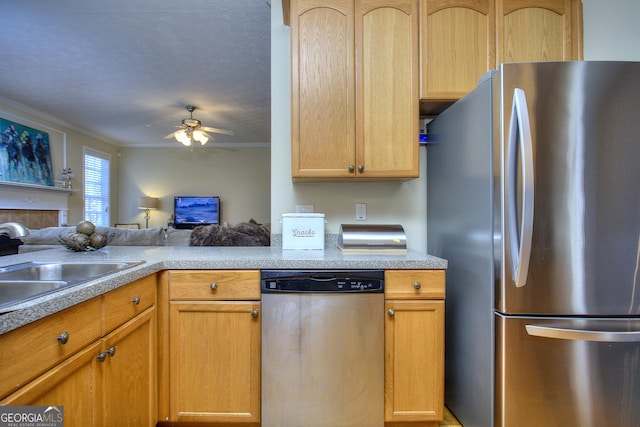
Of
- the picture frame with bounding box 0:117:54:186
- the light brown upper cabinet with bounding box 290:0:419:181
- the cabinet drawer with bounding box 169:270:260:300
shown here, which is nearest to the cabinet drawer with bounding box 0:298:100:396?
the cabinet drawer with bounding box 169:270:260:300

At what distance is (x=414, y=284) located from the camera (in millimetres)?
1354

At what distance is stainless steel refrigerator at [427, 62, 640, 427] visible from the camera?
3.71 ft

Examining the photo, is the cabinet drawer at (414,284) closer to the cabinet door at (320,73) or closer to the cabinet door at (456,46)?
the cabinet door at (320,73)

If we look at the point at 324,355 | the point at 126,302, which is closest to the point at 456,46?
the point at 324,355

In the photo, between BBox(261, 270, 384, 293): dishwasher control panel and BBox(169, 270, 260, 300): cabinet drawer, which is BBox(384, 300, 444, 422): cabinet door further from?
BBox(169, 270, 260, 300): cabinet drawer

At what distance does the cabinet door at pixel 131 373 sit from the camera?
1031mm

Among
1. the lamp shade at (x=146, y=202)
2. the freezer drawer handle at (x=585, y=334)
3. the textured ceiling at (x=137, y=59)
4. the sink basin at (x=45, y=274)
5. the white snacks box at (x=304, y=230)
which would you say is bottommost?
the freezer drawer handle at (x=585, y=334)

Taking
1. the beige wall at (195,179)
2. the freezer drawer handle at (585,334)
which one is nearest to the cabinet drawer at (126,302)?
the freezer drawer handle at (585,334)

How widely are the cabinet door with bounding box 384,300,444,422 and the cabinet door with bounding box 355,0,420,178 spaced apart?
77 centimetres

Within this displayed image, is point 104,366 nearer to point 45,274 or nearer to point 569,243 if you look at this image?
point 45,274

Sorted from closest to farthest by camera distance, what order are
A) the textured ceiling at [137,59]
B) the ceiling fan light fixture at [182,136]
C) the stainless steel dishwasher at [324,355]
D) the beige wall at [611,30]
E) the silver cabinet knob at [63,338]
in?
the silver cabinet knob at [63,338], the stainless steel dishwasher at [324,355], the beige wall at [611,30], the textured ceiling at [137,59], the ceiling fan light fixture at [182,136]

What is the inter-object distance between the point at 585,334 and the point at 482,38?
1505 millimetres

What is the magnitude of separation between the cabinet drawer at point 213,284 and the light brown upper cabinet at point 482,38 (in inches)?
52.5

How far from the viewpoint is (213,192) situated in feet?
21.6
